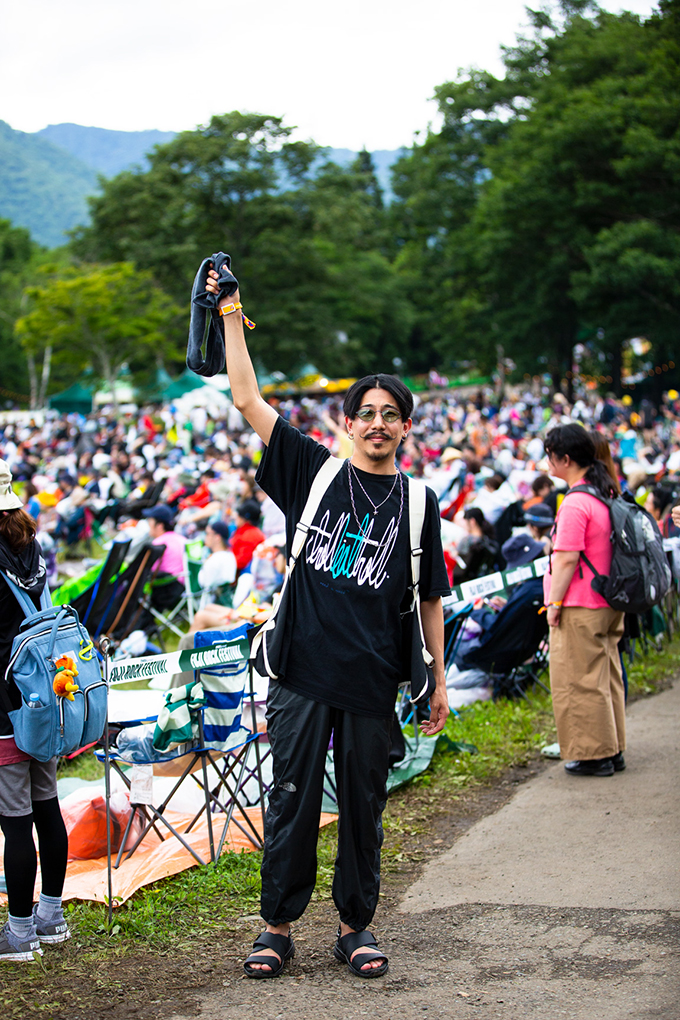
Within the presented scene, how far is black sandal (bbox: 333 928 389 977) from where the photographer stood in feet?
9.19

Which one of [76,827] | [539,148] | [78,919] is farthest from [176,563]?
[539,148]

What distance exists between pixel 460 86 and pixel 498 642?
1792 inches

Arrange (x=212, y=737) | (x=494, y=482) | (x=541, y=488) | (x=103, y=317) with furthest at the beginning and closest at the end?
(x=103, y=317) < (x=494, y=482) < (x=541, y=488) < (x=212, y=737)

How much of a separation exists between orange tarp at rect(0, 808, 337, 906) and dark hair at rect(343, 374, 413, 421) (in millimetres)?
1600

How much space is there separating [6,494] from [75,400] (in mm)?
50195

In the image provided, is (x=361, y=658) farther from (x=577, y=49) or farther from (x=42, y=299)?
(x=42, y=299)

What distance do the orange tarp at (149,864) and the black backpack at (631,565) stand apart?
166 centimetres

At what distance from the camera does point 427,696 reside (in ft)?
9.40

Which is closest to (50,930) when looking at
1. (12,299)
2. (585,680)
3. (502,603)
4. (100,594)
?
(585,680)

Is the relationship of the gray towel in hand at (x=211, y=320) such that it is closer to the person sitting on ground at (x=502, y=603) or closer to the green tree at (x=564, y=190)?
the person sitting on ground at (x=502, y=603)

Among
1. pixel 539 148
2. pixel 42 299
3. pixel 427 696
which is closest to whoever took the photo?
pixel 427 696

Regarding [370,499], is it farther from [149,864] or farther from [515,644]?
[515,644]

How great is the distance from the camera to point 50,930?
10.3 ft

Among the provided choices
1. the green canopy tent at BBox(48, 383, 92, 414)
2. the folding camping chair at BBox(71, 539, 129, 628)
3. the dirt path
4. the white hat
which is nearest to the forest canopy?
the green canopy tent at BBox(48, 383, 92, 414)
